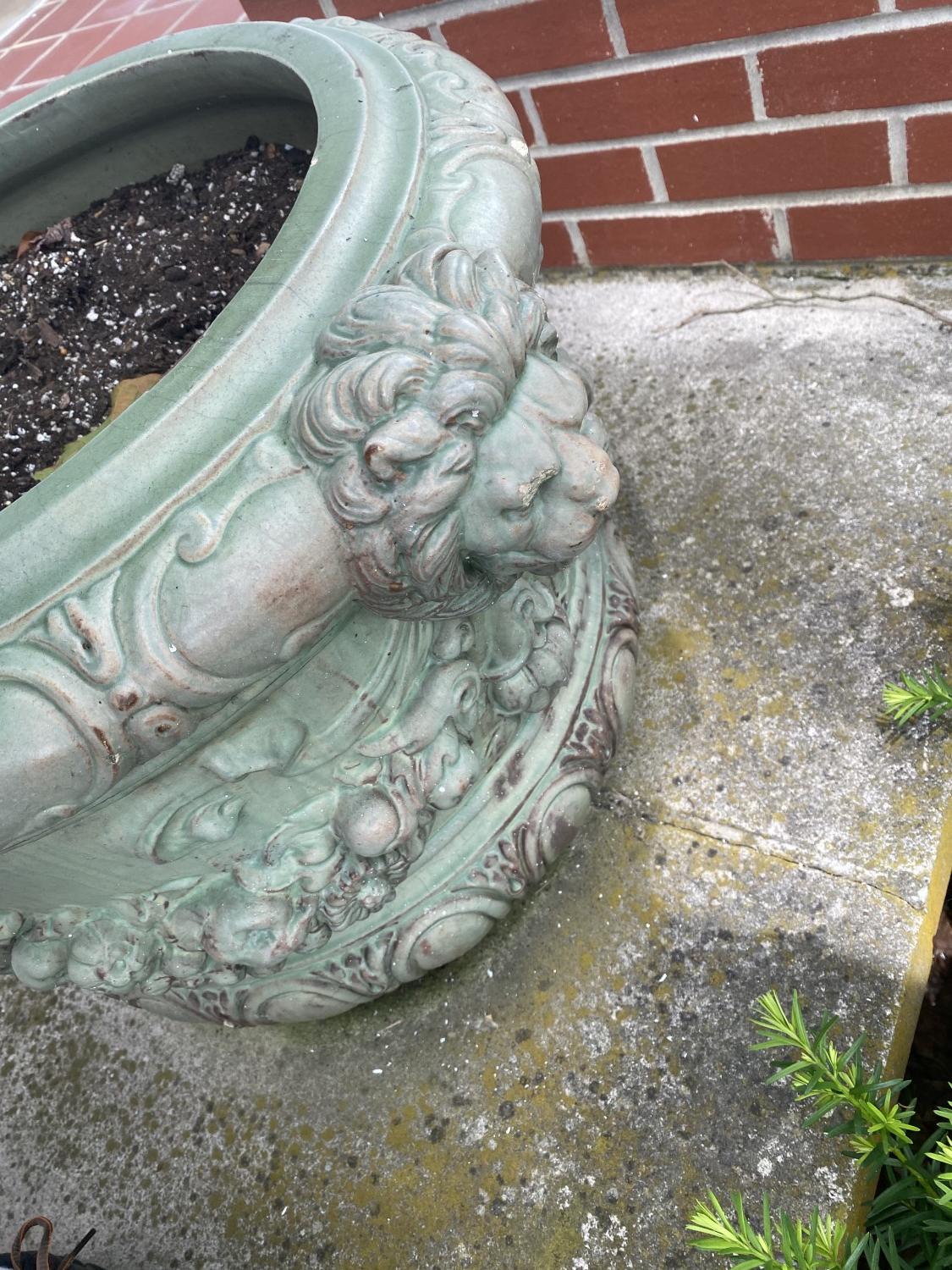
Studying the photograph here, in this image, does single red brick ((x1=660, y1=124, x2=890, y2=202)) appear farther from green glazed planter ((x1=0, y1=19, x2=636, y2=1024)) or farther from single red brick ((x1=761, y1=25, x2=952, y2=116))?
green glazed planter ((x1=0, y1=19, x2=636, y2=1024))

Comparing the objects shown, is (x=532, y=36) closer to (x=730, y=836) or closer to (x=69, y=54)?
(x=730, y=836)

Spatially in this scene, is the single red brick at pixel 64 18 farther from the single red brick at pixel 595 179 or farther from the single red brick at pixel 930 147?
the single red brick at pixel 930 147

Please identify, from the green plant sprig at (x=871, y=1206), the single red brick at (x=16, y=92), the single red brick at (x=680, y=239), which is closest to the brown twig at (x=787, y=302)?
the single red brick at (x=680, y=239)

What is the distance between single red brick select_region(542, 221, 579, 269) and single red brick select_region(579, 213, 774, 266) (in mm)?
43

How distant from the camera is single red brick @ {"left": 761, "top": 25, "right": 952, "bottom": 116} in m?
1.56

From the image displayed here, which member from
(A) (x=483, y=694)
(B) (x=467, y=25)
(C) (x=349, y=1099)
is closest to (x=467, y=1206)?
(C) (x=349, y=1099)

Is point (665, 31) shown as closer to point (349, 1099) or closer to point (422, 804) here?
point (422, 804)

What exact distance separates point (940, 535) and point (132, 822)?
1.22 metres

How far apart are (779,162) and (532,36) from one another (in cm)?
52

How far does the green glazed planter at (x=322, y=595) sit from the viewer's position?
2.79ft

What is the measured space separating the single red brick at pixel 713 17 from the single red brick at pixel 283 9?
0.63m

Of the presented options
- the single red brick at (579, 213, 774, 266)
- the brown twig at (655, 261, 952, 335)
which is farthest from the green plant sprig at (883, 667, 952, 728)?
the single red brick at (579, 213, 774, 266)

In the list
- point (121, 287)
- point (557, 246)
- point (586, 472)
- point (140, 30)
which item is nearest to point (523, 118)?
point (557, 246)

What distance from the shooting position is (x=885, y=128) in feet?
5.49
